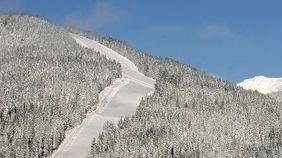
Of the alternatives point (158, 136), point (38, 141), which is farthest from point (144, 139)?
point (38, 141)

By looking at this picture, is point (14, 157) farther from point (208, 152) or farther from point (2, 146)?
point (208, 152)

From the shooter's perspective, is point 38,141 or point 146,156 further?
point 38,141

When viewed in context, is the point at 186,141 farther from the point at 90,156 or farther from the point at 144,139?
the point at 90,156

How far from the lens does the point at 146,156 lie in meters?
183

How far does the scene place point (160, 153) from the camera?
18450 centimetres

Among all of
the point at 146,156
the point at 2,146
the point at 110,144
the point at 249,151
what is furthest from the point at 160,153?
the point at 2,146

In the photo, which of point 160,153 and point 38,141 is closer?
point 160,153

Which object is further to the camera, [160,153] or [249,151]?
[249,151]

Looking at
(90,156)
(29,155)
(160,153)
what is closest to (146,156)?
(160,153)

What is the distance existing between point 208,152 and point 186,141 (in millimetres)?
7565

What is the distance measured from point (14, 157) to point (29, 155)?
206 inches

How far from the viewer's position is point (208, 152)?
191 meters

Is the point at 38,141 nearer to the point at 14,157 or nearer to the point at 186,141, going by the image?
the point at 14,157

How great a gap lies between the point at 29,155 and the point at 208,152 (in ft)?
153
